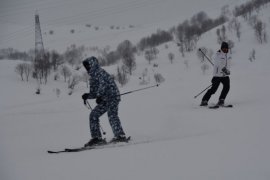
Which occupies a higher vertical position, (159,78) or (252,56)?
(252,56)

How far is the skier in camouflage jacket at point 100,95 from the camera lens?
19.3 ft

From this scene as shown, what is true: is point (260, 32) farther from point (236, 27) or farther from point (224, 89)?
point (224, 89)

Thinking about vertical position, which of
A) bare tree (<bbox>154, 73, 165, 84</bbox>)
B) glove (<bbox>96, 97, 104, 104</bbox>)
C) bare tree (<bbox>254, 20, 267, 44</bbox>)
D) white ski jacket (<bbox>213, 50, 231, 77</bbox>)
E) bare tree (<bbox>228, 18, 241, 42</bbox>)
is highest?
bare tree (<bbox>228, 18, 241, 42</bbox>)

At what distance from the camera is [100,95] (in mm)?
5898

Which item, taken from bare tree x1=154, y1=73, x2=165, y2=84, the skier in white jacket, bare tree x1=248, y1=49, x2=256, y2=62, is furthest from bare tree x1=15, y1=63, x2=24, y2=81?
the skier in white jacket

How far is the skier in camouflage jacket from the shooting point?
5.89 metres

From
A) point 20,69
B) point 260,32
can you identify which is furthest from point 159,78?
point 20,69

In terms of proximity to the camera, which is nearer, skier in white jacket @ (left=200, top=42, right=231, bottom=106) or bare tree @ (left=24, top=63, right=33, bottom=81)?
skier in white jacket @ (left=200, top=42, right=231, bottom=106)

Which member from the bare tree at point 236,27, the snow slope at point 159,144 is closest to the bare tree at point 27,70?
the bare tree at point 236,27

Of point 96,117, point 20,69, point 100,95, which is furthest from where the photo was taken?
point 20,69

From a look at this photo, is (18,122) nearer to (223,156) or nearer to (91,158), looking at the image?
(91,158)

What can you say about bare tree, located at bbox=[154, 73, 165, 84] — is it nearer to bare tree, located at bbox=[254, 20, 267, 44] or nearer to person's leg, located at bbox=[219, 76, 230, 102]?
bare tree, located at bbox=[254, 20, 267, 44]

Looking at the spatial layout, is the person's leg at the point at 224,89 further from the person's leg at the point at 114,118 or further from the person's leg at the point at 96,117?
the person's leg at the point at 96,117

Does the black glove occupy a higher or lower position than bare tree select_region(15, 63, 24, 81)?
lower
